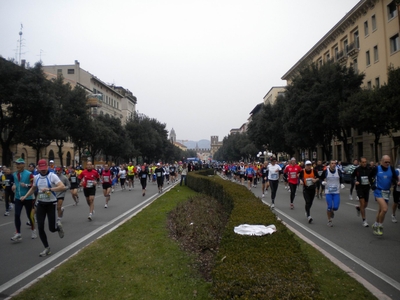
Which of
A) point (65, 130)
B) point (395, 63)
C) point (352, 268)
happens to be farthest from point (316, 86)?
point (352, 268)

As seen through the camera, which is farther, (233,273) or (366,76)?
(366,76)

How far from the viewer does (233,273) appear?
3.84 m

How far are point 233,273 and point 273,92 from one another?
3729 inches

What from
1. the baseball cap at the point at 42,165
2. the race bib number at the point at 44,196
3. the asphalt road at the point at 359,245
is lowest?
the asphalt road at the point at 359,245

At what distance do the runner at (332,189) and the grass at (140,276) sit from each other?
2961 mm

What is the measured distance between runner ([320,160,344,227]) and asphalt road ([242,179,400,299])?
0.46 meters

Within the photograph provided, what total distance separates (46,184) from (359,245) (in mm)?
6400

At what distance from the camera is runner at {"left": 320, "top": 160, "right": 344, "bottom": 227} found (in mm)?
10414

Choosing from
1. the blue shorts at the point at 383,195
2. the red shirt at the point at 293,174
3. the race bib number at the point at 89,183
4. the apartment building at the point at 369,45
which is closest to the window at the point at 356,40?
the apartment building at the point at 369,45

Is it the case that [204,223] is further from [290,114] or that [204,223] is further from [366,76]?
[366,76]

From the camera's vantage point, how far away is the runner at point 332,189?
34.2 feet

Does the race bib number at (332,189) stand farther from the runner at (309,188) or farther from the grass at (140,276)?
the grass at (140,276)

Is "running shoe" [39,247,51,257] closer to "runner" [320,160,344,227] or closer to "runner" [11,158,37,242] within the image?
"runner" [11,158,37,242]

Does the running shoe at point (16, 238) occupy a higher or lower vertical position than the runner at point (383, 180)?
lower
